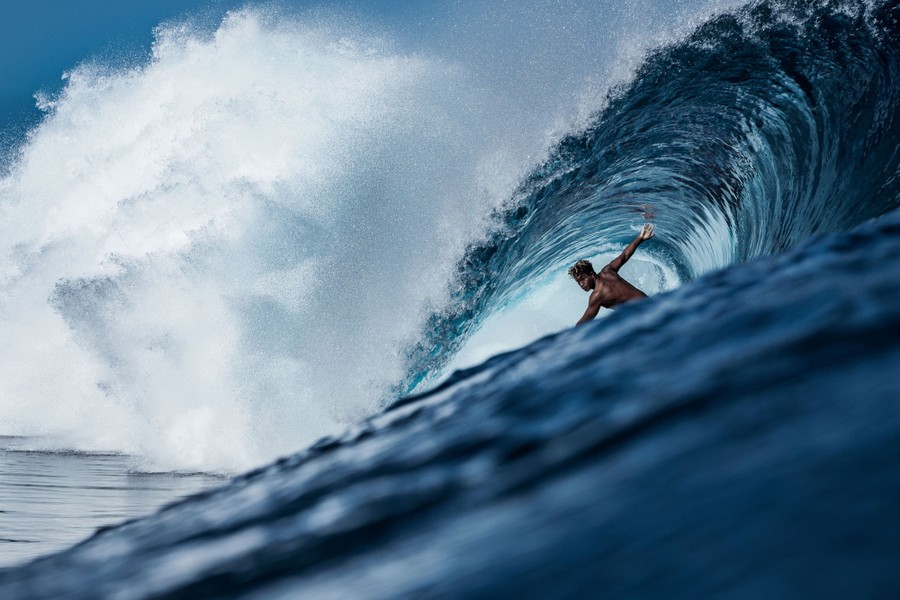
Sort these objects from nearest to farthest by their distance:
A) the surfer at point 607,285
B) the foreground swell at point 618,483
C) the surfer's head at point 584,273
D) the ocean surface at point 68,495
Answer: the foreground swell at point 618,483, the ocean surface at point 68,495, the surfer at point 607,285, the surfer's head at point 584,273

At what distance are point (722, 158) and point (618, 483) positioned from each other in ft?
23.7

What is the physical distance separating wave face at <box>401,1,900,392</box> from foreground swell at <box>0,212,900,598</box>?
14.8 ft

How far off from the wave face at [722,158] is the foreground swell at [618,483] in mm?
4520

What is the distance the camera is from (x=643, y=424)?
3.83 ft

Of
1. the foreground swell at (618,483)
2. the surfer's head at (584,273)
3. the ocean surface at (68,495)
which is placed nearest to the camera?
the foreground swell at (618,483)

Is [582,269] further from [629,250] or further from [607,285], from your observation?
[629,250]

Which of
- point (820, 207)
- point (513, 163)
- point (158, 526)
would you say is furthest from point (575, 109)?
point (158, 526)

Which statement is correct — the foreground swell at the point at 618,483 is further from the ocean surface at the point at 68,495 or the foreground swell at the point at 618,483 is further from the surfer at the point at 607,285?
the surfer at the point at 607,285

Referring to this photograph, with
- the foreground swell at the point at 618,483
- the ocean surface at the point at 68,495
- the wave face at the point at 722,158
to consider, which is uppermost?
the wave face at the point at 722,158

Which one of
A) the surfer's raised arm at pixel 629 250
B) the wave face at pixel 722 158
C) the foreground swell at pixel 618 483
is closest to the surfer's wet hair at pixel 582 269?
the surfer's raised arm at pixel 629 250

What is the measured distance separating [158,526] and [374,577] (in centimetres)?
68

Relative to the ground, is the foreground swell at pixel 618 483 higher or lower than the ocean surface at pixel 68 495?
lower

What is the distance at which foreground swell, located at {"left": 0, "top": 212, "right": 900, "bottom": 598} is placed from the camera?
2.75ft

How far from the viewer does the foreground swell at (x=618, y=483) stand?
2.75ft
